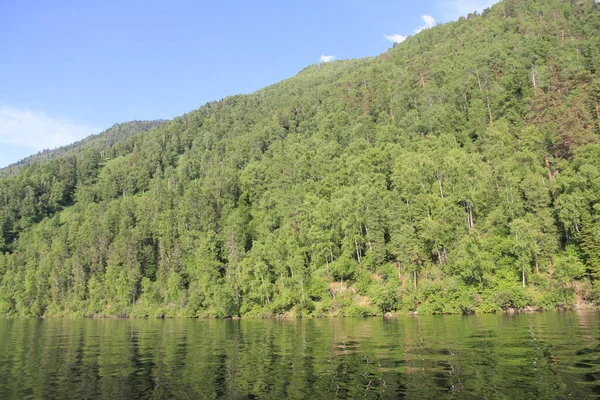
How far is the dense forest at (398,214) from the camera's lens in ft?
265

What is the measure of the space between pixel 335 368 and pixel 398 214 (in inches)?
2871

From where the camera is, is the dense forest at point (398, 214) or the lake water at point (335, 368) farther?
the dense forest at point (398, 214)

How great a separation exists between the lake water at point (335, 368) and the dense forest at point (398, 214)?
4250 centimetres

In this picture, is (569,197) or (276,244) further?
(276,244)

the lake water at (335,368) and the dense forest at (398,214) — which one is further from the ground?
the dense forest at (398,214)

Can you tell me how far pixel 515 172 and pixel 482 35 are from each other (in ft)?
387

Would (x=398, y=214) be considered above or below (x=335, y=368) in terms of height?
above

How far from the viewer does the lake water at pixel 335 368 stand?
20.3 m

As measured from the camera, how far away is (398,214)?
9588 cm

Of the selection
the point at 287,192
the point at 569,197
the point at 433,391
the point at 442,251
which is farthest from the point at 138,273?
the point at 433,391

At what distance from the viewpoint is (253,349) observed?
38.1 metres

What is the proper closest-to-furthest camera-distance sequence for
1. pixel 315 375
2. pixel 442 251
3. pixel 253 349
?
1. pixel 315 375
2. pixel 253 349
3. pixel 442 251

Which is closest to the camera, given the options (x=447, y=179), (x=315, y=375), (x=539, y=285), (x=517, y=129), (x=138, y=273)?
(x=315, y=375)

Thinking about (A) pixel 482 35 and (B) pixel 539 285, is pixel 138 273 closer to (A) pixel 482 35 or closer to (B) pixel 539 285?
(B) pixel 539 285
